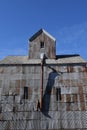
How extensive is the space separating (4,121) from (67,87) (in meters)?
6.80

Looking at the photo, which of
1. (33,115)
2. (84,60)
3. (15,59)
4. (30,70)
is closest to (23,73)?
(30,70)

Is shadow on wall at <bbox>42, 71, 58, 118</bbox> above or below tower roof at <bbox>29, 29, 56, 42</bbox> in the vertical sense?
below

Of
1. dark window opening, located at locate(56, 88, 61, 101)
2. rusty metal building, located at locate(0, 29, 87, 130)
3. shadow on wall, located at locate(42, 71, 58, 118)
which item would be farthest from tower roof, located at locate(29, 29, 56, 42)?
dark window opening, located at locate(56, 88, 61, 101)

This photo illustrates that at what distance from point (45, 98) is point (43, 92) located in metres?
0.65

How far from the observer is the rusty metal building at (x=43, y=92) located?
17.7 metres

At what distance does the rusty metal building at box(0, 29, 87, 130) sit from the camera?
1773 cm

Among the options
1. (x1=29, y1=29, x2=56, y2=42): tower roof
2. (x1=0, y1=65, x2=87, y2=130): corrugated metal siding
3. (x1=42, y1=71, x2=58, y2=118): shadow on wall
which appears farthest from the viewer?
(x1=29, y1=29, x2=56, y2=42): tower roof

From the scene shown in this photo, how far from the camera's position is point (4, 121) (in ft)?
58.9

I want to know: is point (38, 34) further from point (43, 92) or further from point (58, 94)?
point (58, 94)

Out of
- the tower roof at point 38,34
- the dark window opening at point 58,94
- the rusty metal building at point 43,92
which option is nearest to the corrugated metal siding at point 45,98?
the rusty metal building at point 43,92

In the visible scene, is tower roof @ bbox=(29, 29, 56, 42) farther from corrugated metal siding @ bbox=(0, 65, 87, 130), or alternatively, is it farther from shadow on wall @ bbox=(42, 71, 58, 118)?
shadow on wall @ bbox=(42, 71, 58, 118)

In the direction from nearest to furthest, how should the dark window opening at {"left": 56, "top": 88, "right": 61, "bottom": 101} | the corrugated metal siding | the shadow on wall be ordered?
1. the corrugated metal siding
2. the shadow on wall
3. the dark window opening at {"left": 56, "top": 88, "right": 61, "bottom": 101}

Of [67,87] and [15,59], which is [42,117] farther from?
[15,59]

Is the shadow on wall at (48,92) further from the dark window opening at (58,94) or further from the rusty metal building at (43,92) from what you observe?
the dark window opening at (58,94)
